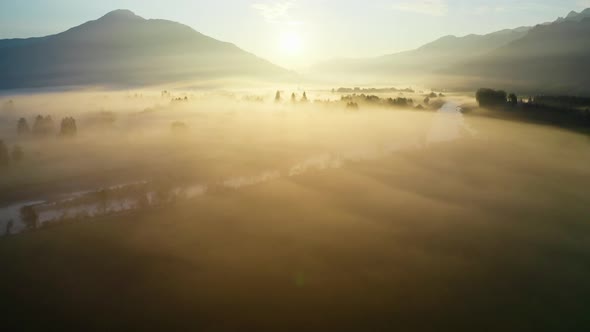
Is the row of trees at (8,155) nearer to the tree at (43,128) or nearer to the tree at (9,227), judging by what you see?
the tree at (43,128)

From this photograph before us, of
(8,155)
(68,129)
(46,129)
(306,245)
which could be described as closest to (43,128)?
(46,129)

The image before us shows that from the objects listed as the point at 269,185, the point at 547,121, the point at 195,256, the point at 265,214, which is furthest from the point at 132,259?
the point at 547,121

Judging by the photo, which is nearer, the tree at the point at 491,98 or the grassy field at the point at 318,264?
the grassy field at the point at 318,264

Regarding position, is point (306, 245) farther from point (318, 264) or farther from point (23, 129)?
point (23, 129)

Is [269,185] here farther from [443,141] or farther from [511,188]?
[443,141]

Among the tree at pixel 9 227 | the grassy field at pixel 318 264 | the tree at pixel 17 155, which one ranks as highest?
the tree at pixel 17 155

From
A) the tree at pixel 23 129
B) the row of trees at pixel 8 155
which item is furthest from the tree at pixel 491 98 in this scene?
the tree at pixel 23 129

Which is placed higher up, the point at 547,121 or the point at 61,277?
the point at 547,121

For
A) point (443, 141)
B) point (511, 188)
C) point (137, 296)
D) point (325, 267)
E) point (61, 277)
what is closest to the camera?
point (137, 296)
